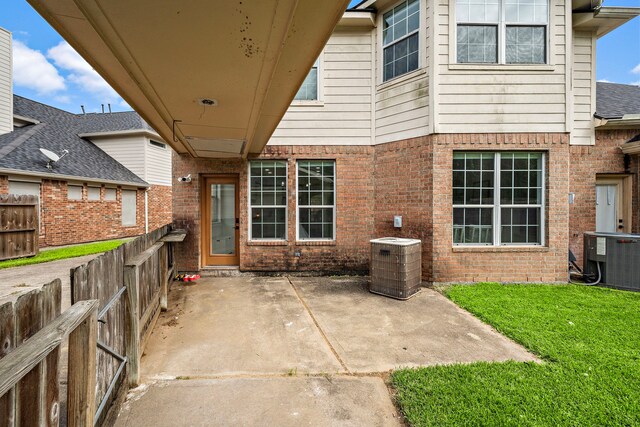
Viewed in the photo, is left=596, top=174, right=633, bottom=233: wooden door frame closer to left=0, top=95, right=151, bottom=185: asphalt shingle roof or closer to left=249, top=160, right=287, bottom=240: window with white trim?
left=249, top=160, right=287, bottom=240: window with white trim

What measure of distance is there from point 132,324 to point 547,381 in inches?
151

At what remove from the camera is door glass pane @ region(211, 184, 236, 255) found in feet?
23.1

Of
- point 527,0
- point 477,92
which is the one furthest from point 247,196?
point 527,0

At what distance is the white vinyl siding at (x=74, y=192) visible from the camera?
1148cm

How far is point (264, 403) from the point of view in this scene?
8.07 feet

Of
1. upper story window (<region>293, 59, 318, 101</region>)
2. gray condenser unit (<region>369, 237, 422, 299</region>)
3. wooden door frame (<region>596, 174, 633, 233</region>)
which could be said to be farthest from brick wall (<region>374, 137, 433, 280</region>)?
wooden door frame (<region>596, 174, 633, 233</region>)

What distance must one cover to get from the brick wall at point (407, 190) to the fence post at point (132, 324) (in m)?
5.03

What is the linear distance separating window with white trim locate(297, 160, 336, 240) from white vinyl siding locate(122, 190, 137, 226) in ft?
37.3

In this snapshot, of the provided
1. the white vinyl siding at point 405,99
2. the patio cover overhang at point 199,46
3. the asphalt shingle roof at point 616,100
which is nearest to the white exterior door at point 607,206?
the asphalt shingle roof at point 616,100

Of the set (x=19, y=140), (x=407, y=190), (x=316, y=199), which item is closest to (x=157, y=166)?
(x=19, y=140)

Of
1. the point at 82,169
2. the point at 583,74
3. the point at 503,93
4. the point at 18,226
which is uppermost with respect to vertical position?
the point at 583,74

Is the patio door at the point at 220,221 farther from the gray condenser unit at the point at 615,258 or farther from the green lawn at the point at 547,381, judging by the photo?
the gray condenser unit at the point at 615,258

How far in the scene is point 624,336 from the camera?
3.53m

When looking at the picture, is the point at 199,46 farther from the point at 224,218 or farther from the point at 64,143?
the point at 64,143
